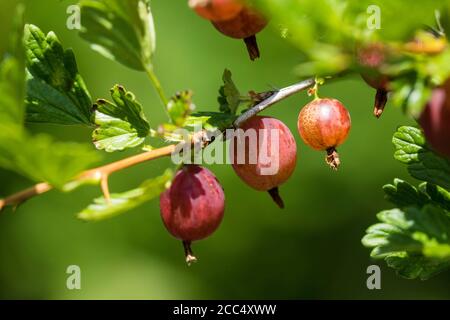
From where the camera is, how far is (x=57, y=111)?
2.82 ft

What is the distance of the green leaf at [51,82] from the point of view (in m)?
0.82

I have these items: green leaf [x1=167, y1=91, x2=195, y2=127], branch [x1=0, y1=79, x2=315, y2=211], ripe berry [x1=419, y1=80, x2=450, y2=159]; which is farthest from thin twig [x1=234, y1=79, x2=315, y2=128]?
ripe berry [x1=419, y1=80, x2=450, y2=159]

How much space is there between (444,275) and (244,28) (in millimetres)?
2209

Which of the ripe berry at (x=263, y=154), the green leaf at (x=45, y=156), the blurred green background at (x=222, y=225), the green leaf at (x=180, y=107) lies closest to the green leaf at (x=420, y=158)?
the ripe berry at (x=263, y=154)

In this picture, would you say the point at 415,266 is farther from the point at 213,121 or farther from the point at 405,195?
the point at 213,121

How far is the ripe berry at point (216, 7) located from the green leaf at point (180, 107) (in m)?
0.08

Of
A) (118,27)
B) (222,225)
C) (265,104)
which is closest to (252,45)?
(265,104)

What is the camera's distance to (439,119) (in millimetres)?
597

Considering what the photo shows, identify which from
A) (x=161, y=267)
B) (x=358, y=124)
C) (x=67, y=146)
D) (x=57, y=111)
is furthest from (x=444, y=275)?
(x=67, y=146)

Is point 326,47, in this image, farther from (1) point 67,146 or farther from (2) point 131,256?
(2) point 131,256

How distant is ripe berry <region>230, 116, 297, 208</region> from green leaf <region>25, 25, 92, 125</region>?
0.65ft

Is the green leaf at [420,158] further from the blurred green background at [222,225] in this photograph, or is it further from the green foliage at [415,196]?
the blurred green background at [222,225]

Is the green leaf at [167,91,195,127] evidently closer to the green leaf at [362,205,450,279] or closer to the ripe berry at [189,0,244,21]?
the ripe berry at [189,0,244,21]

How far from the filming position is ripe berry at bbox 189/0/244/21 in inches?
25.4
